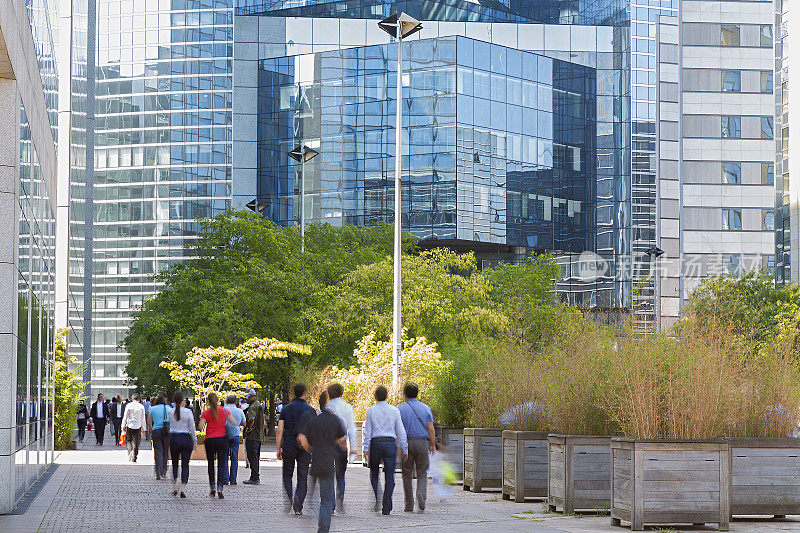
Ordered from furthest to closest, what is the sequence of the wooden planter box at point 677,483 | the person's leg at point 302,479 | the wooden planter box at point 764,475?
the person's leg at point 302,479 < the wooden planter box at point 764,475 < the wooden planter box at point 677,483

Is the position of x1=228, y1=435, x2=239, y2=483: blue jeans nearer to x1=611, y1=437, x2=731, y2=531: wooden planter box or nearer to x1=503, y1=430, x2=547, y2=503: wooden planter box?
x1=503, y1=430, x2=547, y2=503: wooden planter box

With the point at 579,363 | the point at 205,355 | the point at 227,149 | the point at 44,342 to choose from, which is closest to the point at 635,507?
the point at 579,363

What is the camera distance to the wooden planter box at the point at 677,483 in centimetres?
1316

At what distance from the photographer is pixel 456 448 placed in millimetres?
21375

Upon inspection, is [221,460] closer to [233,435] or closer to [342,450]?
[233,435]

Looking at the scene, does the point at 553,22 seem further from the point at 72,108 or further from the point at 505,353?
the point at 505,353

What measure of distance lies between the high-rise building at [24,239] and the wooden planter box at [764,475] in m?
9.62

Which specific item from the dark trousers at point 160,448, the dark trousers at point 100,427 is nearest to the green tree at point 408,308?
the dark trousers at point 100,427

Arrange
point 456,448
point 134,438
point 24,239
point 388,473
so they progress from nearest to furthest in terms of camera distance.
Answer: point 388,473 → point 24,239 → point 456,448 → point 134,438

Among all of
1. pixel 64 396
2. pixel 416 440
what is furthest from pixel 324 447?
pixel 64 396

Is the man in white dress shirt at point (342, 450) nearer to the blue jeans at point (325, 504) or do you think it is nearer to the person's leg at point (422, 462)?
the person's leg at point (422, 462)

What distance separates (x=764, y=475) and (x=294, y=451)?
6.43 m

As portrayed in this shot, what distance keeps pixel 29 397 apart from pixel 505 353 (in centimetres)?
827

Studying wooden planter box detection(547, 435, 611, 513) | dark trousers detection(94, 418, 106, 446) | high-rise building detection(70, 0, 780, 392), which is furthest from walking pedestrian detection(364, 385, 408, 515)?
high-rise building detection(70, 0, 780, 392)
